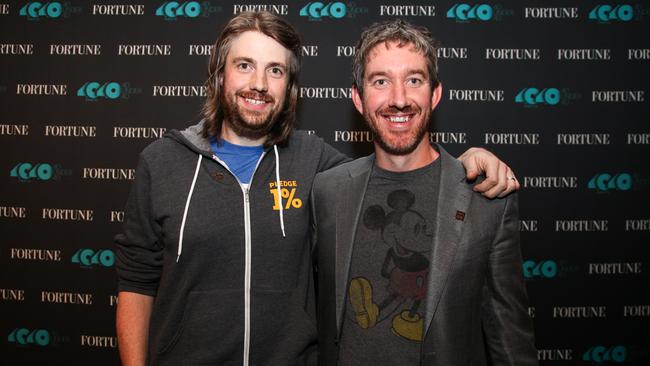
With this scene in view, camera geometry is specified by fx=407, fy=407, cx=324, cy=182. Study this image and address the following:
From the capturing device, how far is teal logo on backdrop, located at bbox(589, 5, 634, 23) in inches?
101

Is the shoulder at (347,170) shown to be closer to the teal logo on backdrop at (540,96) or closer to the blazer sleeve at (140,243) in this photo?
the blazer sleeve at (140,243)

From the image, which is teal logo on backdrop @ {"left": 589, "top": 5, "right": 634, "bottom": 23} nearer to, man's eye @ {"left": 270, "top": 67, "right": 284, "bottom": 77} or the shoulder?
the shoulder

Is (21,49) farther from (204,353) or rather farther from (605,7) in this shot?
(605,7)

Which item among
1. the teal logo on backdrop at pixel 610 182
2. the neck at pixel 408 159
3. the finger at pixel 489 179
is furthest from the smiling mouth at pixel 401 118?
the teal logo on backdrop at pixel 610 182

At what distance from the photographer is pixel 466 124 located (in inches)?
101

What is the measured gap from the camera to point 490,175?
1.38 meters

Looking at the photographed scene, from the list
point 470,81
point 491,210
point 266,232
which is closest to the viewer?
point 491,210

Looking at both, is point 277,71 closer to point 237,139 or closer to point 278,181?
point 237,139

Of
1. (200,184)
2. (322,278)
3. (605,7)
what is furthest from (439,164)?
(605,7)

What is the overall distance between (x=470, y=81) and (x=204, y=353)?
2.14 m

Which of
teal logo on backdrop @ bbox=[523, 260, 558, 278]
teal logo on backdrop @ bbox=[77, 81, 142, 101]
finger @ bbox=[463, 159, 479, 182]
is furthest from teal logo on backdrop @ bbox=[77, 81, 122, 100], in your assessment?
teal logo on backdrop @ bbox=[523, 260, 558, 278]

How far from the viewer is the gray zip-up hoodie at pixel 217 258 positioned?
4.66ft

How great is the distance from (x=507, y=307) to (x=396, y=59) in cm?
93

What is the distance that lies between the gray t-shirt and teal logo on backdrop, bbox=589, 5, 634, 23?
77.2 inches
